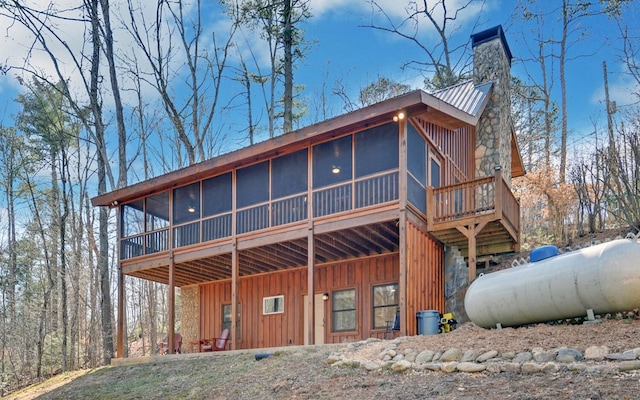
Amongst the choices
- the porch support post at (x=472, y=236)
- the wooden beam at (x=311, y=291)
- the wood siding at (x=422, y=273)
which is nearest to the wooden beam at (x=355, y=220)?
the wooden beam at (x=311, y=291)

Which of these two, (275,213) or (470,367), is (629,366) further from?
(275,213)

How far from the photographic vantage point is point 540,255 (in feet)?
29.0

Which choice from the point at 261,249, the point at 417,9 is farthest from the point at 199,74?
the point at 261,249

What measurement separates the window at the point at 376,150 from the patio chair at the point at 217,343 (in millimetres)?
6112

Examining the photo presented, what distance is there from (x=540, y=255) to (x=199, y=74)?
59.2ft

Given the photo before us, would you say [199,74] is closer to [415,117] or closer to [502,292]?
[415,117]

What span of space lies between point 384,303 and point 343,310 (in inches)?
45.7

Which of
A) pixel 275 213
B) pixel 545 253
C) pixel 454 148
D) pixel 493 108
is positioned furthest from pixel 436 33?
pixel 545 253

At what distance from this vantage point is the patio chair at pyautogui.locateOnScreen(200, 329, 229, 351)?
14.9 meters

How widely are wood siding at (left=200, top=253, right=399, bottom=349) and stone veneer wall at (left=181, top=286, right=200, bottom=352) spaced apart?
252 millimetres

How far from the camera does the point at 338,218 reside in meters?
11.3

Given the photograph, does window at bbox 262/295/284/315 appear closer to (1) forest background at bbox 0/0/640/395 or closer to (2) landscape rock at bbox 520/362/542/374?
(1) forest background at bbox 0/0/640/395

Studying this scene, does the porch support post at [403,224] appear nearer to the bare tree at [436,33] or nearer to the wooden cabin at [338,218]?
the wooden cabin at [338,218]

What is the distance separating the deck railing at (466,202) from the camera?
1105cm
